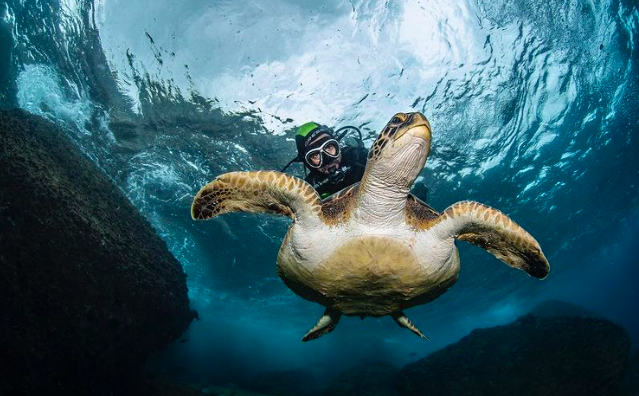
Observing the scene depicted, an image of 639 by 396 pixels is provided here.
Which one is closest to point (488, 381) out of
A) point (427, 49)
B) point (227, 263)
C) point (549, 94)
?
point (549, 94)

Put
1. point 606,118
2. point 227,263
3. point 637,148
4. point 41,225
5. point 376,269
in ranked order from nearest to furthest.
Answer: point 376,269 < point 41,225 < point 606,118 < point 637,148 < point 227,263

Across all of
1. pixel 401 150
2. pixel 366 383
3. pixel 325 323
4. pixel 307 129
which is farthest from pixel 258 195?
pixel 366 383

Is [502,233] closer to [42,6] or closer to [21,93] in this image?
[42,6]

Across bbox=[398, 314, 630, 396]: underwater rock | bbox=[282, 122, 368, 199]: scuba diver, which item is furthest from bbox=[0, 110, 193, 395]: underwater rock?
bbox=[398, 314, 630, 396]: underwater rock

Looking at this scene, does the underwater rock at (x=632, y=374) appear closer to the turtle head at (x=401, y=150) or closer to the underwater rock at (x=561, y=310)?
the underwater rock at (x=561, y=310)

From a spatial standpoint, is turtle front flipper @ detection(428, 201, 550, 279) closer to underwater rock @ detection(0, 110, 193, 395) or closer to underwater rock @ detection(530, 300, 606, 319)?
underwater rock @ detection(0, 110, 193, 395)

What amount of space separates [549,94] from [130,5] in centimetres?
1223

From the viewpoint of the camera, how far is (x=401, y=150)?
8.18ft

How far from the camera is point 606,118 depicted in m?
12.2

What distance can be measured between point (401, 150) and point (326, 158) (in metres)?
2.70

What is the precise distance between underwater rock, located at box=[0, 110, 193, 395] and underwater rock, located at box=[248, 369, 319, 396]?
12260mm

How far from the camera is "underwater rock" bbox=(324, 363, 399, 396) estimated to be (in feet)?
42.7

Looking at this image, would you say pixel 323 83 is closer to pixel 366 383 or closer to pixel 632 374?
pixel 366 383

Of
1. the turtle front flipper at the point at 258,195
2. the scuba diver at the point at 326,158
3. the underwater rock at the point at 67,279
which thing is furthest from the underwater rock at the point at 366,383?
the turtle front flipper at the point at 258,195
